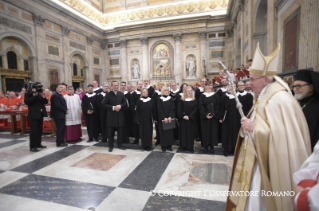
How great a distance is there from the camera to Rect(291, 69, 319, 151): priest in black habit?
198cm

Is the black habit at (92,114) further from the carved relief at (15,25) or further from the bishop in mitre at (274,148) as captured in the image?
the carved relief at (15,25)

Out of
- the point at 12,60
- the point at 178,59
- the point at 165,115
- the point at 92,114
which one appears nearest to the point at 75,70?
the point at 12,60

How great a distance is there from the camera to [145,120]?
4.89m

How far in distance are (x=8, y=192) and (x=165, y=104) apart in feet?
11.9

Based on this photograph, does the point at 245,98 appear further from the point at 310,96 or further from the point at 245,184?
the point at 245,184

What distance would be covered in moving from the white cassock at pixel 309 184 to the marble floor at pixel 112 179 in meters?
1.59

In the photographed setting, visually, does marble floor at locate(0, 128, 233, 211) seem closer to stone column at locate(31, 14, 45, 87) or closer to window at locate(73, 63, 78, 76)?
stone column at locate(31, 14, 45, 87)

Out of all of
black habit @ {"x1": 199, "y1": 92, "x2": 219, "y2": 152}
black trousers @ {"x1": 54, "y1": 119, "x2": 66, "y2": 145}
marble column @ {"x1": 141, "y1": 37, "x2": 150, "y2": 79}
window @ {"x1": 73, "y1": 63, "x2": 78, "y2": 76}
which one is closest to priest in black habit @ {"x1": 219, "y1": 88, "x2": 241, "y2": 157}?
black habit @ {"x1": 199, "y1": 92, "x2": 219, "y2": 152}

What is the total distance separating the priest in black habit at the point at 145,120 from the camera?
4824 millimetres

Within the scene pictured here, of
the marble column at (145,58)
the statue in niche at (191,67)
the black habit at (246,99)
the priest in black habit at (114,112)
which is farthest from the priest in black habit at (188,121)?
the marble column at (145,58)

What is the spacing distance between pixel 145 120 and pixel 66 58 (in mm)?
12546

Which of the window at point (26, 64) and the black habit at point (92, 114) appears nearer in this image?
the black habit at point (92, 114)

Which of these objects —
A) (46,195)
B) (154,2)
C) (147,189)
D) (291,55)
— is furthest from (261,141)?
(154,2)

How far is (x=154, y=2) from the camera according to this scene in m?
17.7
